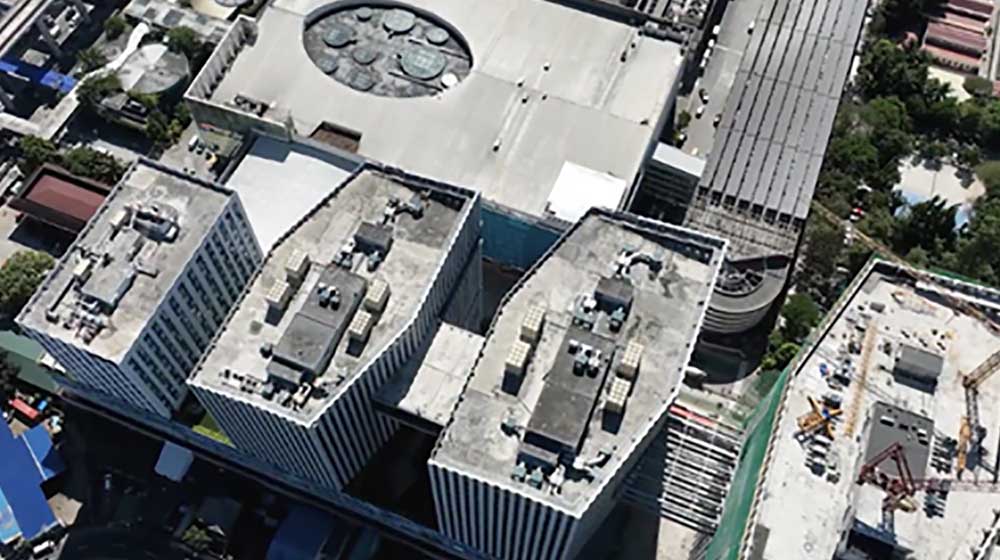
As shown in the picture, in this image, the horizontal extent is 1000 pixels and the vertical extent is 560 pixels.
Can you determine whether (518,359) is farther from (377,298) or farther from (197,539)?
(197,539)

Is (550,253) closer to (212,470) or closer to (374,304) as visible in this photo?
(374,304)

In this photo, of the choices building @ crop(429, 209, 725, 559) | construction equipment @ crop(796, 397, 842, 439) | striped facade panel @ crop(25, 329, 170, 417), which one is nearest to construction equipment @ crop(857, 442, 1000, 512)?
construction equipment @ crop(796, 397, 842, 439)

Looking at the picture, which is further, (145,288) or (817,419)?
(145,288)

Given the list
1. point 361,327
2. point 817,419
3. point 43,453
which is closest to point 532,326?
point 361,327

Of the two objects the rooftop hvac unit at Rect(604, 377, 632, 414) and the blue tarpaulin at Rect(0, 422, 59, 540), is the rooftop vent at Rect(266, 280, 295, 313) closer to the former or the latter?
the rooftop hvac unit at Rect(604, 377, 632, 414)

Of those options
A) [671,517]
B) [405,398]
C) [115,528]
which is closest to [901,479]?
[671,517]

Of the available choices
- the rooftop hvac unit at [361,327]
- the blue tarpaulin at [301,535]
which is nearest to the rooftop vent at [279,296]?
the rooftop hvac unit at [361,327]

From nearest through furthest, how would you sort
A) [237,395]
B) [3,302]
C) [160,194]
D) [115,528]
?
[237,395]
[160,194]
[115,528]
[3,302]
